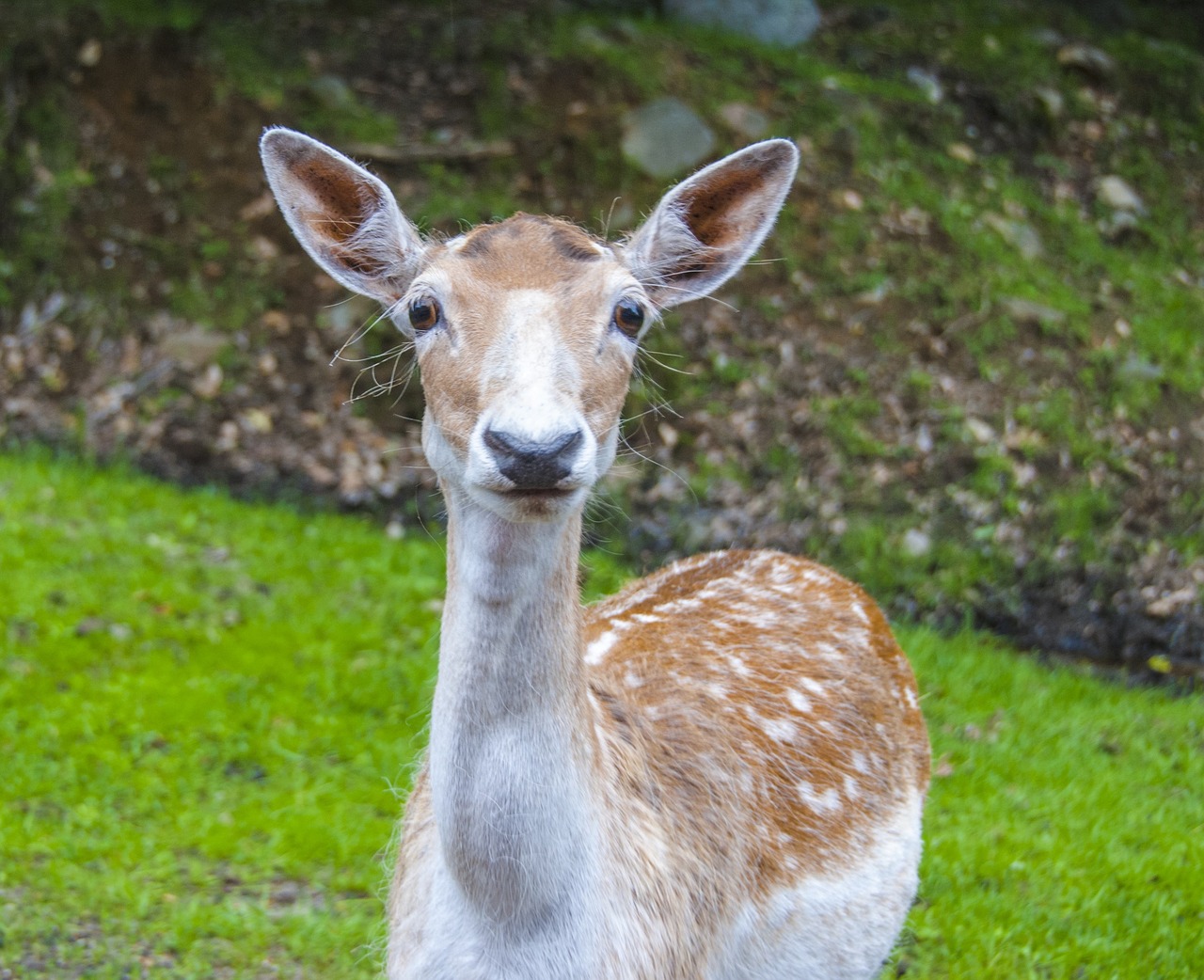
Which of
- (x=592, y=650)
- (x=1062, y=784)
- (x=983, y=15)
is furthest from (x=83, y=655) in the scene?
(x=983, y=15)

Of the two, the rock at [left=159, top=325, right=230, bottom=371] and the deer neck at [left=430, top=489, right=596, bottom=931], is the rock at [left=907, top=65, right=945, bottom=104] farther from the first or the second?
the deer neck at [left=430, top=489, right=596, bottom=931]

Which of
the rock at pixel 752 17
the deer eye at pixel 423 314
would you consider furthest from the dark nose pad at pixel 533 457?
the rock at pixel 752 17

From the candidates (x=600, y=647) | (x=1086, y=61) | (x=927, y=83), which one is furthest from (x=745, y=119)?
(x=600, y=647)

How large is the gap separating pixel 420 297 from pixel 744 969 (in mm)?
1738

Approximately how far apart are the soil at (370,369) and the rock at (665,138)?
34 cm

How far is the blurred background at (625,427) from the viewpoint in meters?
4.92

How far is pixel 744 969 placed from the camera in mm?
3205

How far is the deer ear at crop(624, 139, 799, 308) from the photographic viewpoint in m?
3.12

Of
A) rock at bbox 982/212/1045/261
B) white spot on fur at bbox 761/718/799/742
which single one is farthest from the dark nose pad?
rock at bbox 982/212/1045/261

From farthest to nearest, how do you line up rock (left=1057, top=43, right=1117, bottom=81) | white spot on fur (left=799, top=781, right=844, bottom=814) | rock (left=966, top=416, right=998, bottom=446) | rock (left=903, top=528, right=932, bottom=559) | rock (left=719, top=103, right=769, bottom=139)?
1. rock (left=1057, top=43, right=1117, bottom=81)
2. rock (left=719, top=103, right=769, bottom=139)
3. rock (left=966, top=416, right=998, bottom=446)
4. rock (left=903, top=528, right=932, bottom=559)
5. white spot on fur (left=799, top=781, right=844, bottom=814)

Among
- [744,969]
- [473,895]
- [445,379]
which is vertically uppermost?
[445,379]

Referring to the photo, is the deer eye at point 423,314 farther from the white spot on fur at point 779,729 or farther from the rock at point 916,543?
the rock at point 916,543

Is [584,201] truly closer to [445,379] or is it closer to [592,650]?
[592,650]

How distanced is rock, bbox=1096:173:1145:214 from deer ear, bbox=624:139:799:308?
6.48 metres
